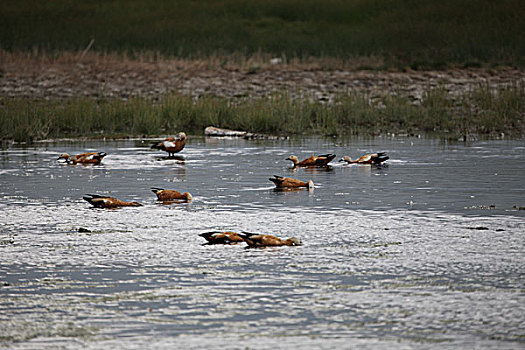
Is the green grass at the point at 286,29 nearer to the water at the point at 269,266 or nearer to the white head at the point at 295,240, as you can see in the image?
the water at the point at 269,266

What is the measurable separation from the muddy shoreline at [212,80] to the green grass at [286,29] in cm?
446

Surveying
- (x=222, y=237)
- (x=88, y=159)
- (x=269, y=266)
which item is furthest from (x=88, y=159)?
(x=269, y=266)

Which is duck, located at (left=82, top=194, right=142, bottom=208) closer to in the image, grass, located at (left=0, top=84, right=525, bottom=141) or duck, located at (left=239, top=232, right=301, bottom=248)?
duck, located at (left=239, top=232, right=301, bottom=248)

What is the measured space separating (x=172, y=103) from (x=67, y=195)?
1786 centimetres

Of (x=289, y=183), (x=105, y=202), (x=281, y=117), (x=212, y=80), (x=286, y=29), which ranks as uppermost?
(x=286, y=29)

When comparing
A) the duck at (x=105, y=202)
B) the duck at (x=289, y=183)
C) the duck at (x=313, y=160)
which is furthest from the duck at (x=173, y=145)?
the duck at (x=105, y=202)

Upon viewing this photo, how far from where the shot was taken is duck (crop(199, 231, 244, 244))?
909 cm

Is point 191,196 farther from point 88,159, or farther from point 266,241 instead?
point 88,159

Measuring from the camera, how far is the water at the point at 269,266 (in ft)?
20.3

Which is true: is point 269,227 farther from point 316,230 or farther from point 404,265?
point 404,265

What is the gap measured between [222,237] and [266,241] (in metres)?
0.47

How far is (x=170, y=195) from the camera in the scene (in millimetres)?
12414

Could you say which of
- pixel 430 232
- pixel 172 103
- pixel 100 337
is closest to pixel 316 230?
pixel 430 232

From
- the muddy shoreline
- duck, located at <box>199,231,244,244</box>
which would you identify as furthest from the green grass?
duck, located at <box>199,231,244,244</box>
